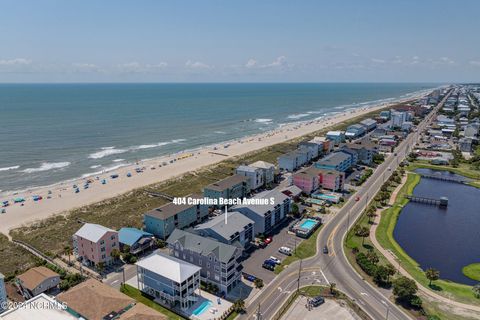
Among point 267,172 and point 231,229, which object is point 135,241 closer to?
point 231,229

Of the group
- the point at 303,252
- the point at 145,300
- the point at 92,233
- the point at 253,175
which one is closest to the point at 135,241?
the point at 92,233

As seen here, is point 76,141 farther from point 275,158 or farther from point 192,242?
point 192,242

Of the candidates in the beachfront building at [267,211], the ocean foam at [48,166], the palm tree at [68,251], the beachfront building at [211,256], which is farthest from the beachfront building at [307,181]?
the ocean foam at [48,166]

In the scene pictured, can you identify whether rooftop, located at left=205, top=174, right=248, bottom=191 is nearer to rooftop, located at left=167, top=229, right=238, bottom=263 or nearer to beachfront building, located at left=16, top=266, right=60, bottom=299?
rooftop, located at left=167, top=229, right=238, bottom=263

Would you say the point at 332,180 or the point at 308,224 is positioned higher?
the point at 332,180

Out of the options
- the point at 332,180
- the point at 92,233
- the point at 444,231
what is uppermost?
the point at 92,233

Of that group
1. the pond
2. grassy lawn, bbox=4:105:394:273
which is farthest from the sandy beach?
the pond
